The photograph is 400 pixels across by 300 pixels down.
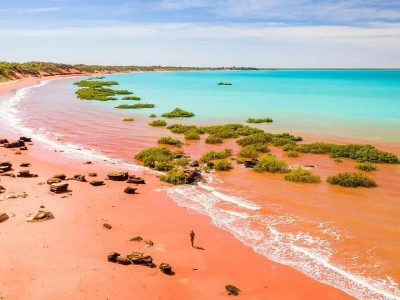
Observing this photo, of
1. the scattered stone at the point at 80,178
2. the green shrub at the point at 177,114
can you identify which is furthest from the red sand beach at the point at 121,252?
the green shrub at the point at 177,114

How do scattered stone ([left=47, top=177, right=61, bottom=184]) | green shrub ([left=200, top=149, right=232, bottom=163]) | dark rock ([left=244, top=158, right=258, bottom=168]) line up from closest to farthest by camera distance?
1. scattered stone ([left=47, top=177, right=61, bottom=184])
2. dark rock ([left=244, top=158, right=258, bottom=168])
3. green shrub ([left=200, top=149, right=232, bottom=163])

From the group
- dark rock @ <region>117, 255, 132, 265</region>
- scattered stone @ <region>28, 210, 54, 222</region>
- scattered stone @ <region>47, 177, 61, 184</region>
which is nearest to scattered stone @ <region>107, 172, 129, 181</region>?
scattered stone @ <region>47, 177, 61, 184</region>

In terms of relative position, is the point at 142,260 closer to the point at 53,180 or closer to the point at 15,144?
the point at 53,180

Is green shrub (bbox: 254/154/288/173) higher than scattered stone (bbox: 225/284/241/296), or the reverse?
green shrub (bbox: 254/154/288/173)

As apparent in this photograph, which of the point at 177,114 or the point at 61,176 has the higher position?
the point at 177,114

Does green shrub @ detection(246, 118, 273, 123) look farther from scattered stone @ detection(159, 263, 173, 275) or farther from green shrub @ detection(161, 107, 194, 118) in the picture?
scattered stone @ detection(159, 263, 173, 275)

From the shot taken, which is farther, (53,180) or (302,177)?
(302,177)

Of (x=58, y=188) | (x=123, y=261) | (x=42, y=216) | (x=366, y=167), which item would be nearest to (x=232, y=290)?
(x=123, y=261)
